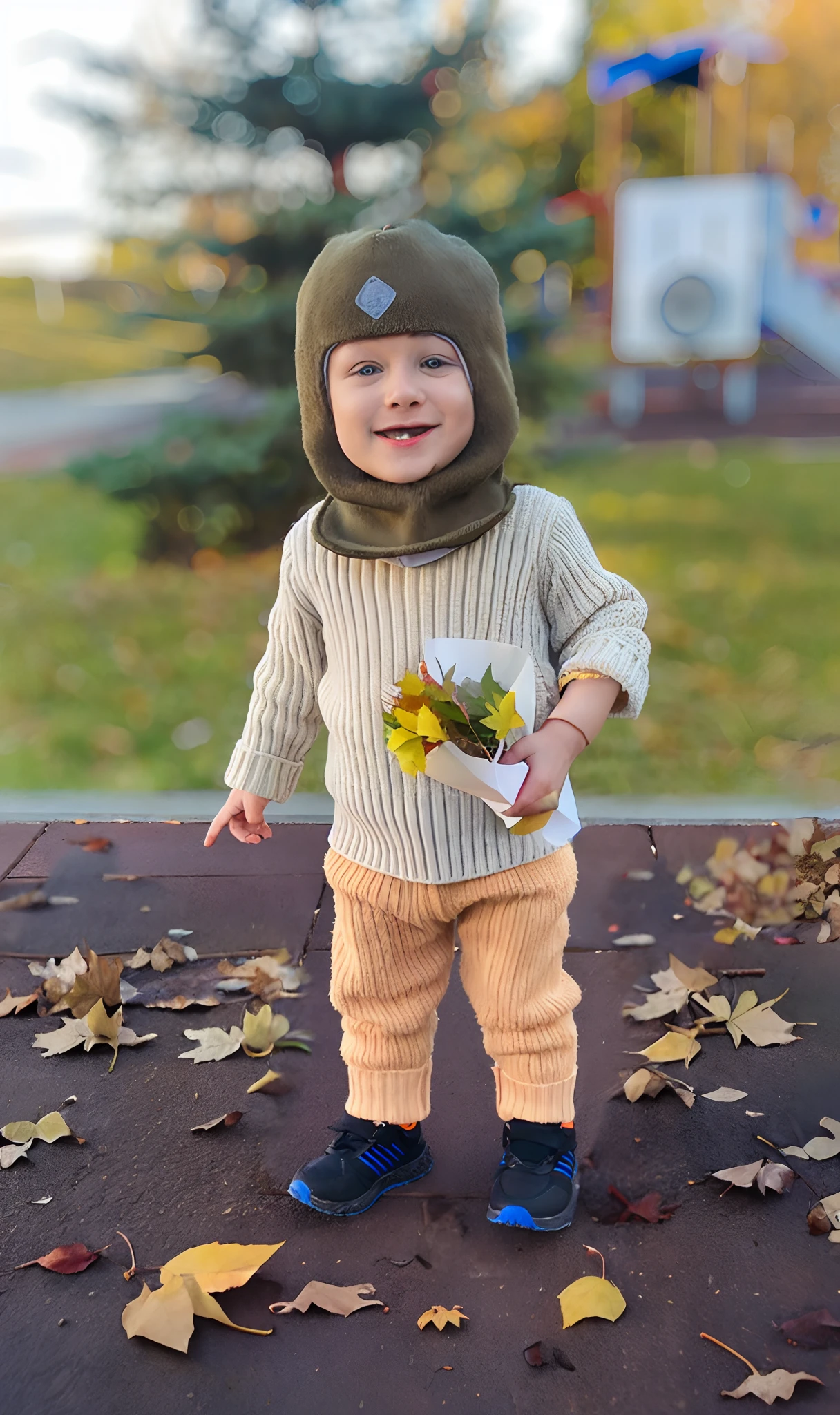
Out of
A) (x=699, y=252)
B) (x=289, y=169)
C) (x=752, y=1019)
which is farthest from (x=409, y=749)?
(x=699, y=252)

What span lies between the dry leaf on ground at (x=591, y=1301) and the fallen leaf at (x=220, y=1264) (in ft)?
1.55

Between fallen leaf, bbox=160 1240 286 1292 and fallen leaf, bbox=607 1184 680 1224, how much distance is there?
0.57 meters

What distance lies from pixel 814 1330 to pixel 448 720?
103 cm

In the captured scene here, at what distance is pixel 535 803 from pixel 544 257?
16.0 feet

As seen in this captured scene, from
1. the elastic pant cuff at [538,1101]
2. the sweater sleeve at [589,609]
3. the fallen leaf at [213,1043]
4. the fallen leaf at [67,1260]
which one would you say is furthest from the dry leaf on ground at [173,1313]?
the sweater sleeve at [589,609]

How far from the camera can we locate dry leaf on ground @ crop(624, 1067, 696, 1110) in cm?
223

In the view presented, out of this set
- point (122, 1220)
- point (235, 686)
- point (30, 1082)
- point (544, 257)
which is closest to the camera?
point (122, 1220)

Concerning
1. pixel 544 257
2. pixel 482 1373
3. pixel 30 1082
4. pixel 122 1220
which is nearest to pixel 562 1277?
pixel 482 1373

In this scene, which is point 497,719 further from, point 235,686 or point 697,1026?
point 235,686

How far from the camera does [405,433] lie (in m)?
1.68

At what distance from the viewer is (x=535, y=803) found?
1.60 m

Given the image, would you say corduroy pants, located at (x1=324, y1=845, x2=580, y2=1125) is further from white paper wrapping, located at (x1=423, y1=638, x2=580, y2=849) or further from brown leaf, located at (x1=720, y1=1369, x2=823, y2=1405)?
brown leaf, located at (x1=720, y1=1369, x2=823, y2=1405)

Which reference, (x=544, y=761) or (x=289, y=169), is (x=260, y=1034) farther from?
(x=289, y=169)

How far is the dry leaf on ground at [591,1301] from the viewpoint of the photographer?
1.72m
